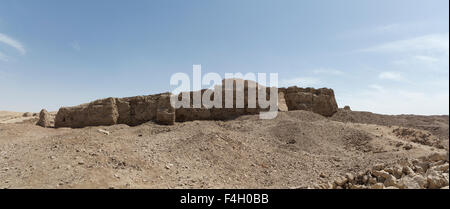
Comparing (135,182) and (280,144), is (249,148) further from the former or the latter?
(135,182)

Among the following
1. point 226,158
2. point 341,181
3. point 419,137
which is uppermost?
point 419,137

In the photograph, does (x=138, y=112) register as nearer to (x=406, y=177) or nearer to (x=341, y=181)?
(x=341, y=181)

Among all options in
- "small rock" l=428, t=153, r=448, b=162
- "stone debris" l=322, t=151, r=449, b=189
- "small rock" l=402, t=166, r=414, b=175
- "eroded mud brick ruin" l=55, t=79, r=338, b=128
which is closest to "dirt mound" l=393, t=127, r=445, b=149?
"small rock" l=428, t=153, r=448, b=162

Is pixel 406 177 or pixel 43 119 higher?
pixel 43 119

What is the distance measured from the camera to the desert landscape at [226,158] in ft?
20.3

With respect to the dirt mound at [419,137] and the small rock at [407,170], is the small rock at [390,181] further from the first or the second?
the dirt mound at [419,137]

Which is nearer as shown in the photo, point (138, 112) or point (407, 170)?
point (407, 170)

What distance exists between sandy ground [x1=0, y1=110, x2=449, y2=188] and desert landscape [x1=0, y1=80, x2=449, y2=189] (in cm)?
3

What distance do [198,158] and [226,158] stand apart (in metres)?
1.07

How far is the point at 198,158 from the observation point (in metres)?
8.67

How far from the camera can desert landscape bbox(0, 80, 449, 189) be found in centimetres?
619

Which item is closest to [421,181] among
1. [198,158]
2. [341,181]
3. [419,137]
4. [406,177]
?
[406,177]
